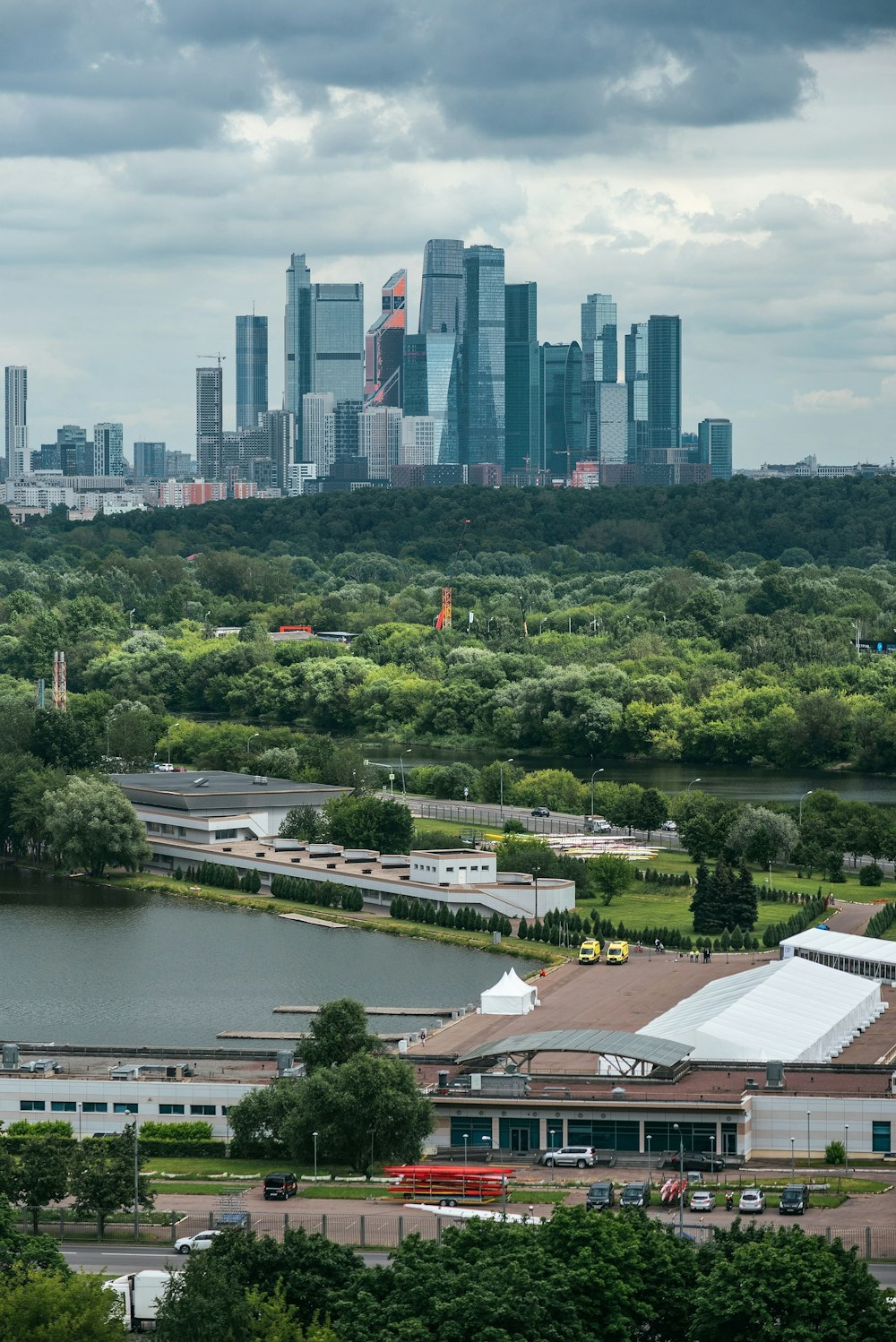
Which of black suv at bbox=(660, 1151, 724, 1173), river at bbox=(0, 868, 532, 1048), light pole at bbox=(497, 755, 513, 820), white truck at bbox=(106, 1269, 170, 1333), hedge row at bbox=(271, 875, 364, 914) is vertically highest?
light pole at bbox=(497, 755, 513, 820)

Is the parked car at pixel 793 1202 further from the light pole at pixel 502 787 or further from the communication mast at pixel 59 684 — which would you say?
the communication mast at pixel 59 684

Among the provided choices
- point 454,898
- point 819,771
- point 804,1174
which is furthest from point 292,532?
point 804,1174

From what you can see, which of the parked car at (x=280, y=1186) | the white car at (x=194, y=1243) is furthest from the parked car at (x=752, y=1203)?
the white car at (x=194, y=1243)

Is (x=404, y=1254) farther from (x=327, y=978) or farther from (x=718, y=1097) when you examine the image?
(x=327, y=978)

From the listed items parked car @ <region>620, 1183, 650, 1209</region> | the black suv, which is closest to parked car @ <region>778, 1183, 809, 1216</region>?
parked car @ <region>620, 1183, 650, 1209</region>

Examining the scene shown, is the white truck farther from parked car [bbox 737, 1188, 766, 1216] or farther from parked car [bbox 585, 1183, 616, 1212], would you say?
parked car [bbox 737, 1188, 766, 1216]

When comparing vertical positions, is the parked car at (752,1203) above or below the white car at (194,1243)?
above

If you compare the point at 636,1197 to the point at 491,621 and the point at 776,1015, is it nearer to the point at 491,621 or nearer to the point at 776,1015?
the point at 776,1015
